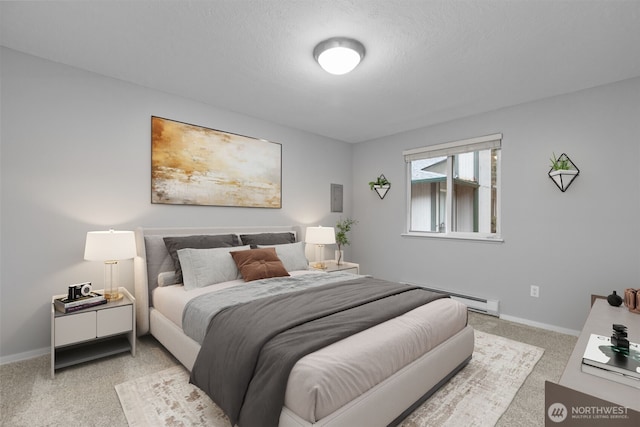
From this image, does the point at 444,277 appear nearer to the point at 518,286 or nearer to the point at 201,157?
the point at 518,286

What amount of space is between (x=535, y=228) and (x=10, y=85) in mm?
5153

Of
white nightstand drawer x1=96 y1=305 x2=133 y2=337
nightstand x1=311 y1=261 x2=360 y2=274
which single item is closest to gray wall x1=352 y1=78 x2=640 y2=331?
nightstand x1=311 y1=261 x2=360 y2=274

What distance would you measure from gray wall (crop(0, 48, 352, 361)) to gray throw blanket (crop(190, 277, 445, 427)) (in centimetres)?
174

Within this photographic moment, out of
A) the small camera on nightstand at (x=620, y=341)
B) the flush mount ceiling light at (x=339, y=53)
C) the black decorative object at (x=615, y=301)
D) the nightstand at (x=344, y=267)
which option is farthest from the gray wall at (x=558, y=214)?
the flush mount ceiling light at (x=339, y=53)

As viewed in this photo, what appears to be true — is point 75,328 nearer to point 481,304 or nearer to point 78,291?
point 78,291

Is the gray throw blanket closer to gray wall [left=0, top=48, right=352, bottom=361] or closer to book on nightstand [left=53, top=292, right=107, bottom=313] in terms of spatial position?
book on nightstand [left=53, top=292, right=107, bottom=313]

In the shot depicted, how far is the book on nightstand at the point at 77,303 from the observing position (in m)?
2.34

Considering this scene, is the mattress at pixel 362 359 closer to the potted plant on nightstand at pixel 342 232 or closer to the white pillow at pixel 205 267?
the white pillow at pixel 205 267

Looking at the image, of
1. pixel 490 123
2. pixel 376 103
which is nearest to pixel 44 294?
pixel 376 103

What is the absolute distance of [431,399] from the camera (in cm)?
200

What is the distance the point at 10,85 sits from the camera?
2.47 meters

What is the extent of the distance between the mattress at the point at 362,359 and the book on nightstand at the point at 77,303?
736 mm

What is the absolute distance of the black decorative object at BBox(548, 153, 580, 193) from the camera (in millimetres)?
3131

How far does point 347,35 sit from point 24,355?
11.9 ft
